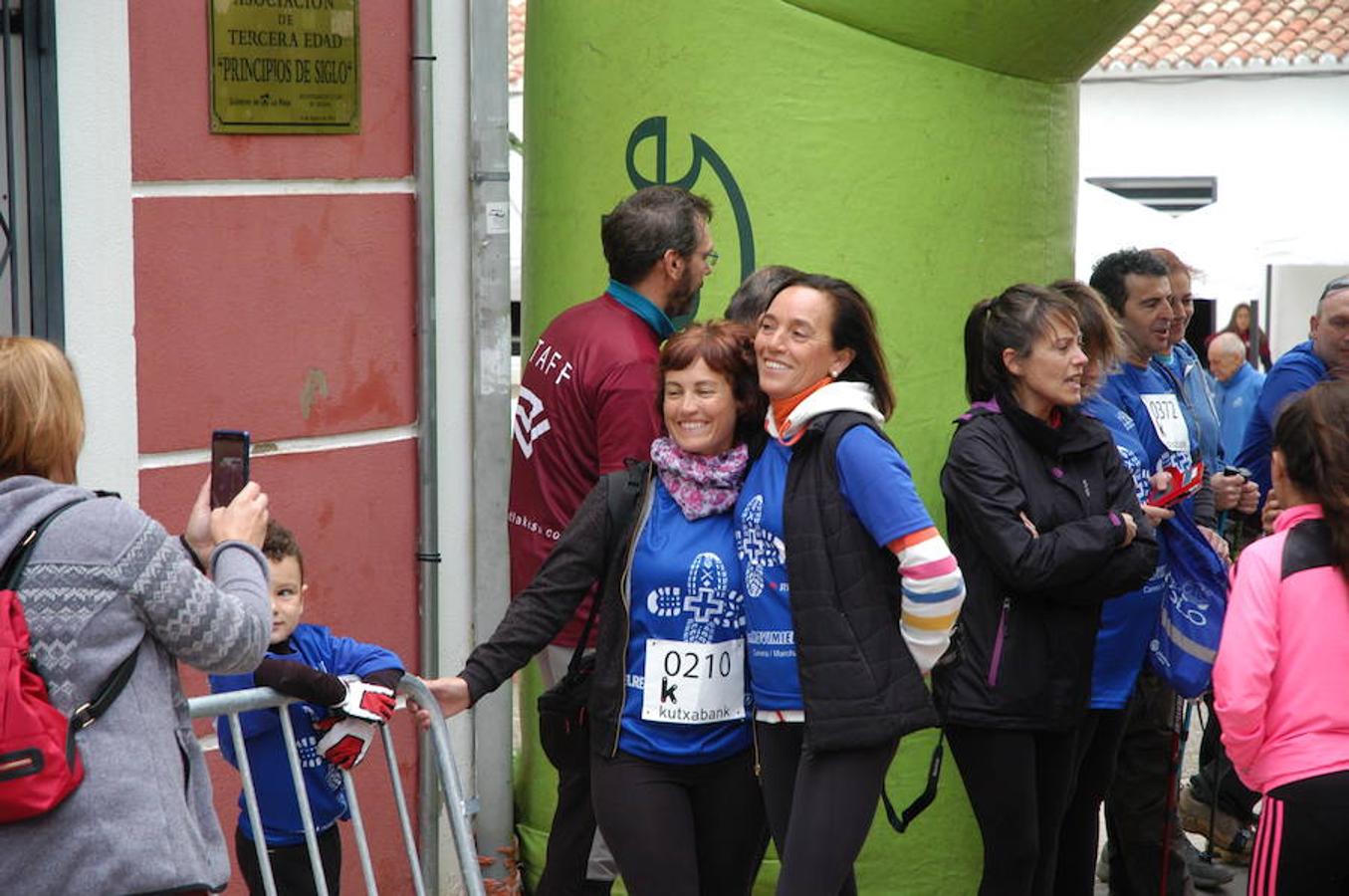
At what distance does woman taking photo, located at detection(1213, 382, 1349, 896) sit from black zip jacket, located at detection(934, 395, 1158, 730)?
2.98 feet

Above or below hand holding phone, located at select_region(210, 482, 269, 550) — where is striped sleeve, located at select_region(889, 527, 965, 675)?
below

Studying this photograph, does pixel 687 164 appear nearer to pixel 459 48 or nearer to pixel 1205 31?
pixel 459 48

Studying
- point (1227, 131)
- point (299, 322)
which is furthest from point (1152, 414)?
point (1227, 131)

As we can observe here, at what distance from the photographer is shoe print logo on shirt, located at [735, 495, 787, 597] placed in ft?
14.6

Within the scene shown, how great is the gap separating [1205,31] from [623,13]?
21.2 m

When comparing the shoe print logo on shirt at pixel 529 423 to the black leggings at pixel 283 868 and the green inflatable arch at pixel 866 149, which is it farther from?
the black leggings at pixel 283 868

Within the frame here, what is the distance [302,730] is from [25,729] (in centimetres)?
143

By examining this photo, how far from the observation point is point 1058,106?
6508 millimetres

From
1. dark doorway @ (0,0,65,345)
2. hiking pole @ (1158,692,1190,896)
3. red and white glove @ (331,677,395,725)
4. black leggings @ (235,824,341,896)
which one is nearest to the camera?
red and white glove @ (331,677,395,725)

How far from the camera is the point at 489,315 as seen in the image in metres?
6.08

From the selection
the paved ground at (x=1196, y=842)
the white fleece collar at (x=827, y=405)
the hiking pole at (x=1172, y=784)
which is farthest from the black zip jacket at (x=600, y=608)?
the paved ground at (x=1196, y=842)

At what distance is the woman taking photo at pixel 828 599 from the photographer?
4328 millimetres

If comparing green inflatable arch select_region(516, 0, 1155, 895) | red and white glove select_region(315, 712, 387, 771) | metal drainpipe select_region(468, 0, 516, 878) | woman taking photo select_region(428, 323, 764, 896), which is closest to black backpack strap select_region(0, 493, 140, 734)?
red and white glove select_region(315, 712, 387, 771)

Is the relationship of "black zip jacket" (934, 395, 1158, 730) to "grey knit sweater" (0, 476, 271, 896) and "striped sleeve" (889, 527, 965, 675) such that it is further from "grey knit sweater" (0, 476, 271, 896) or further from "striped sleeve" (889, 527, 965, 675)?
"grey knit sweater" (0, 476, 271, 896)
